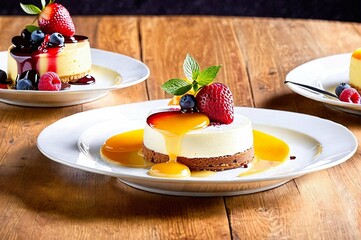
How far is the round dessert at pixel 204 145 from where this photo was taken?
1.69 meters

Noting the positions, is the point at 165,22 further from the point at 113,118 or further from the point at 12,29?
the point at 113,118

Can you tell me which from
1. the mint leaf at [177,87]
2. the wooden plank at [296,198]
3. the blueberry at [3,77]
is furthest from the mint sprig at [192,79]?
the blueberry at [3,77]

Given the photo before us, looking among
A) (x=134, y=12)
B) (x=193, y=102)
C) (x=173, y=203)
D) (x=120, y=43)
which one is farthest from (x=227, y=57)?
(x=134, y=12)

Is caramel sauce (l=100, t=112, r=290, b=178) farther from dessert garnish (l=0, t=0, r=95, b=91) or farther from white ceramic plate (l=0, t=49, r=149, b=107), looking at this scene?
dessert garnish (l=0, t=0, r=95, b=91)

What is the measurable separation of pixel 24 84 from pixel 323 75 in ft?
2.69

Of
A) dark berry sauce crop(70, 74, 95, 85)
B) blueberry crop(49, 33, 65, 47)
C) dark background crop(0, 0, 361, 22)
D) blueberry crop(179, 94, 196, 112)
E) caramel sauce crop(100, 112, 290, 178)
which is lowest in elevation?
dark background crop(0, 0, 361, 22)

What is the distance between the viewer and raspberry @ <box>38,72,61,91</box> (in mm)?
2266

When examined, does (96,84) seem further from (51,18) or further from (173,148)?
(173,148)

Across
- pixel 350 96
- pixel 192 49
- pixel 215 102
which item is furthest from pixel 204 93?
pixel 192 49

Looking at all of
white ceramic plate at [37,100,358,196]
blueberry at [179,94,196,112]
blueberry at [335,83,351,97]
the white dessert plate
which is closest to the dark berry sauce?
white ceramic plate at [37,100,358,196]

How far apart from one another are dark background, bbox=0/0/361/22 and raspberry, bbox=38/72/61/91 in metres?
2.27

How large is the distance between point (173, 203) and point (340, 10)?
3.16m

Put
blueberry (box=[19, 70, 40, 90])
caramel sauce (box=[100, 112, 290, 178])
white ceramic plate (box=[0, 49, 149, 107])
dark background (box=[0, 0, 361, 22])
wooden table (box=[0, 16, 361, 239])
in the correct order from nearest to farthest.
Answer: wooden table (box=[0, 16, 361, 239]) < caramel sauce (box=[100, 112, 290, 178]) < white ceramic plate (box=[0, 49, 149, 107]) < blueberry (box=[19, 70, 40, 90]) < dark background (box=[0, 0, 361, 22])

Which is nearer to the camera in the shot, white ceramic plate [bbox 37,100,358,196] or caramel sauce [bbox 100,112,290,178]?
white ceramic plate [bbox 37,100,358,196]
